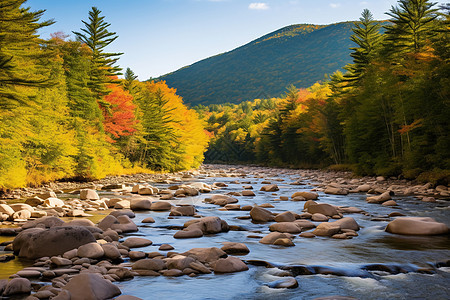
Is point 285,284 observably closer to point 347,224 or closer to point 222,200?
point 347,224

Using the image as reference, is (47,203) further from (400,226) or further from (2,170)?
(400,226)

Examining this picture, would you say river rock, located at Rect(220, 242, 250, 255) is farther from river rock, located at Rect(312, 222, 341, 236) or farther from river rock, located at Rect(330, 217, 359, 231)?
river rock, located at Rect(330, 217, 359, 231)

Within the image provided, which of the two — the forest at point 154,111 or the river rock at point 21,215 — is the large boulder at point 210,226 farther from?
the forest at point 154,111

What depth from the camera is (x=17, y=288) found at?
15.9 ft

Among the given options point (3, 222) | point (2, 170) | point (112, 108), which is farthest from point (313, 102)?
point (3, 222)

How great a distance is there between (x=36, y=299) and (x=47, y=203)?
9.45m

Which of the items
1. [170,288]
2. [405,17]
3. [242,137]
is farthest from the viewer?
[242,137]

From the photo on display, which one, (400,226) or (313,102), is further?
(313,102)

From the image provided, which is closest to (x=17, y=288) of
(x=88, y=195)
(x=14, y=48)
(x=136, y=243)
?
(x=136, y=243)

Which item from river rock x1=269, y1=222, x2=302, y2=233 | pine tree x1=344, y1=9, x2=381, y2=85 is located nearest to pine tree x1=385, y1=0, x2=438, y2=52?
pine tree x1=344, y1=9, x2=381, y2=85

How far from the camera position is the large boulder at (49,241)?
671 centimetres

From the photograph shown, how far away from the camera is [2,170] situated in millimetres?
17609

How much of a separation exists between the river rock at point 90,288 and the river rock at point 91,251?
5.43ft

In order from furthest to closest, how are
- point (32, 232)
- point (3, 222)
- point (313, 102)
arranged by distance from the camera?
point (313, 102), point (3, 222), point (32, 232)
